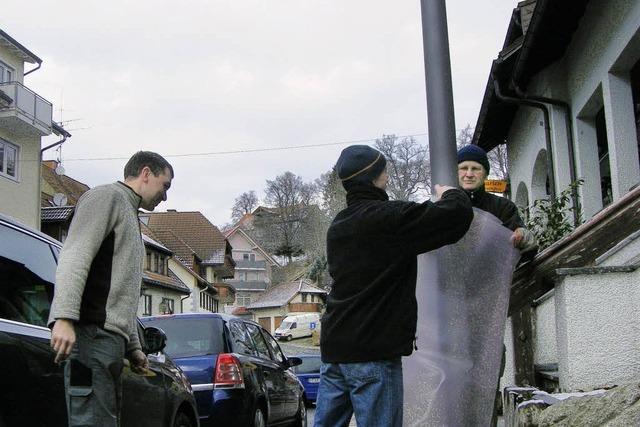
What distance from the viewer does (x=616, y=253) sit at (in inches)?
197

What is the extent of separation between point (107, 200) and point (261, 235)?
110930mm

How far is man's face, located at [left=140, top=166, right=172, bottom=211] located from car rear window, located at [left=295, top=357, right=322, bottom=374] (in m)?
18.0

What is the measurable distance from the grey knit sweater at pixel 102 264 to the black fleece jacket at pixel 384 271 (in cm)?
95

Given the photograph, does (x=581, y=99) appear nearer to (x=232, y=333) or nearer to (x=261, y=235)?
(x=232, y=333)

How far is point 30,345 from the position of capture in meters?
3.80

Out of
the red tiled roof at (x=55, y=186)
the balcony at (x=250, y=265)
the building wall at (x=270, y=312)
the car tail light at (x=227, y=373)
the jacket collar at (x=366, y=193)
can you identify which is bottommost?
the car tail light at (x=227, y=373)

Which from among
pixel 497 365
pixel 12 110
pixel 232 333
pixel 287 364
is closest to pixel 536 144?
pixel 287 364

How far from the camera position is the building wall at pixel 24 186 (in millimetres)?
32000

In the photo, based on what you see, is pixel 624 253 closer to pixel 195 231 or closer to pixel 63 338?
pixel 63 338

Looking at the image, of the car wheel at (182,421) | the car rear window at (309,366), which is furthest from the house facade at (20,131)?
the car wheel at (182,421)

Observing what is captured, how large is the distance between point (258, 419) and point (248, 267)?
317 feet

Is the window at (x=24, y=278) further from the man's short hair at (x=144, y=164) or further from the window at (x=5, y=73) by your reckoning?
the window at (x=5, y=73)

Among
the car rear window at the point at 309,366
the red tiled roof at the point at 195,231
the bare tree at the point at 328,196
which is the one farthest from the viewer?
the bare tree at the point at 328,196

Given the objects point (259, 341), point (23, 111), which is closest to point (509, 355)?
point (259, 341)
